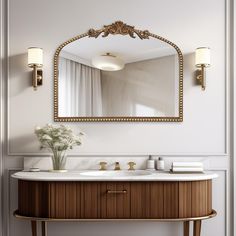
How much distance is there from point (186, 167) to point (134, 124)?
0.59 metres

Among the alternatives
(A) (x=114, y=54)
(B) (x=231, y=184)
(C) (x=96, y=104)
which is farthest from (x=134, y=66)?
(B) (x=231, y=184)

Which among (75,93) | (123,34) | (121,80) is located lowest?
(75,93)

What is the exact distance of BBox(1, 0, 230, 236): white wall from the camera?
3578 millimetres

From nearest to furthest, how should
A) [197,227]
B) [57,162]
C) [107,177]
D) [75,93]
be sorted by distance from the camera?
1. [107,177]
2. [197,227]
3. [57,162]
4. [75,93]

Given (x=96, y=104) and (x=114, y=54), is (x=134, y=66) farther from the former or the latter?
(x=96, y=104)

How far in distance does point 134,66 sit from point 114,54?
20cm

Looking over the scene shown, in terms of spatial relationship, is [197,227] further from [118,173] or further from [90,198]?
[90,198]

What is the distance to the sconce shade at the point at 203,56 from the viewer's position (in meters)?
3.46

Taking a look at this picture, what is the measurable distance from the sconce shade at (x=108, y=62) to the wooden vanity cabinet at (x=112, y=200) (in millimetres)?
1058

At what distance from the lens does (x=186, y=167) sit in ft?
10.8

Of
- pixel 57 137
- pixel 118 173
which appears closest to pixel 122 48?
pixel 57 137

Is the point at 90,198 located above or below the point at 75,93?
below

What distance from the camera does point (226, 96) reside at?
3600 mm

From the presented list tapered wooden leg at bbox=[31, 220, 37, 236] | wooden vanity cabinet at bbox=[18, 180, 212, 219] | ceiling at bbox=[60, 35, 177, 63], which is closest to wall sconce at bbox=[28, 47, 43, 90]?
ceiling at bbox=[60, 35, 177, 63]
